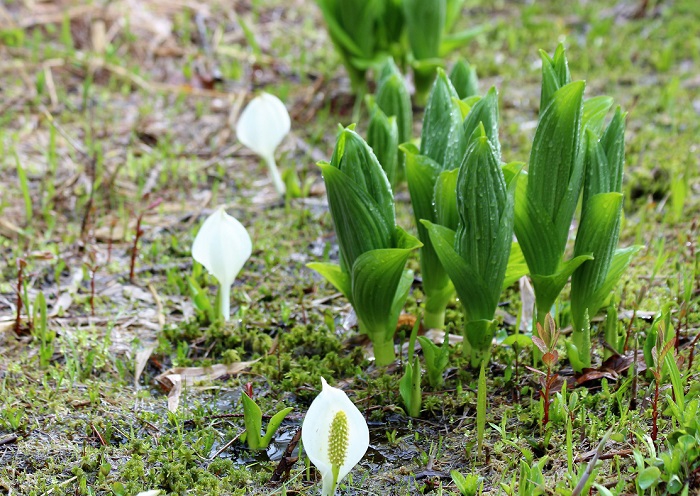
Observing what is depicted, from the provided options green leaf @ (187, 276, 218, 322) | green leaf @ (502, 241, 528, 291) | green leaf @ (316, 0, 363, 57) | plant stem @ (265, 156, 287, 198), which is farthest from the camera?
green leaf @ (316, 0, 363, 57)

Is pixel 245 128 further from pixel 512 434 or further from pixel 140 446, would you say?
pixel 512 434

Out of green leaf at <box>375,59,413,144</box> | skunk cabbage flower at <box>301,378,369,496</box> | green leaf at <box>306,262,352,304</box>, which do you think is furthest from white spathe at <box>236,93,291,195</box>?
skunk cabbage flower at <box>301,378,369,496</box>

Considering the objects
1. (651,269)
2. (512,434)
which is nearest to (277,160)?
(651,269)

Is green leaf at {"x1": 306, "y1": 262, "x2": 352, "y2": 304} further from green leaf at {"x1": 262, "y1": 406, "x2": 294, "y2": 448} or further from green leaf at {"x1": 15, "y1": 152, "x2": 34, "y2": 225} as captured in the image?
green leaf at {"x1": 15, "y1": 152, "x2": 34, "y2": 225}

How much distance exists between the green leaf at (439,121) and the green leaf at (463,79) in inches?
13.6

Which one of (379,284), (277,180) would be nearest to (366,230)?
(379,284)

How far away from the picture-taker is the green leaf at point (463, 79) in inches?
112

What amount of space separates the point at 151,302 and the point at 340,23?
75.1 inches

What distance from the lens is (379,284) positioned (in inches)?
88.6

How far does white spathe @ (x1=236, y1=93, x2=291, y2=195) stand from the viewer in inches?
126

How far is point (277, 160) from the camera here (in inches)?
153

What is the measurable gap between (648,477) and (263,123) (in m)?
2.05

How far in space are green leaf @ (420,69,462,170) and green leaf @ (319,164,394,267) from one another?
14.3 inches

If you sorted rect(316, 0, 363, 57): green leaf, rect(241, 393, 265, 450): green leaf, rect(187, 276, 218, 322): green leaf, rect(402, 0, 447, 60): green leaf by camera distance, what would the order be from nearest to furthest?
rect(241, 393, 265, 450): green leaf
rect(187, 276, 218, 322): green leaf
rect(402, 0, 447, 60): green leaf
rect(316, 0, 363, 57): green leaf
